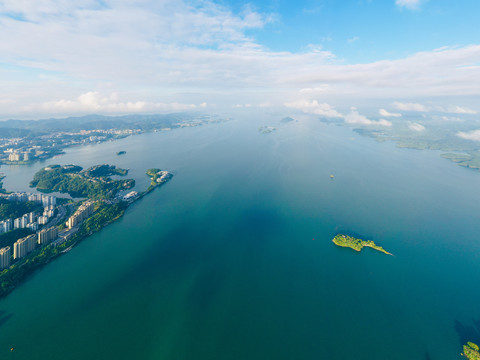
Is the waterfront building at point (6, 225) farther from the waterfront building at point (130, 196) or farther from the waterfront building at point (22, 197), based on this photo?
the waterfront building at point (130, 196)

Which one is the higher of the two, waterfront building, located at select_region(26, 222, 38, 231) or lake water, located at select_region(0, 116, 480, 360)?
waterfront building, located at select_region(26, 222, 38, 231)

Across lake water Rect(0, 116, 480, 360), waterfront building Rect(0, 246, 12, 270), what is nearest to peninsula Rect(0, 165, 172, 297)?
waterfront building Rect(0, 246, 12, 270)

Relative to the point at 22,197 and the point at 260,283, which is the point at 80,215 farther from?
the point at 260,283

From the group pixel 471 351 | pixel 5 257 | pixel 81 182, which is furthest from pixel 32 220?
pixel 471 351

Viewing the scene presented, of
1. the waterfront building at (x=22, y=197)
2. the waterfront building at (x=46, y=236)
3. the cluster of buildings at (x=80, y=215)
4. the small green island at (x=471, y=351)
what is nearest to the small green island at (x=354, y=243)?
the small green island at (x=471, y=351)

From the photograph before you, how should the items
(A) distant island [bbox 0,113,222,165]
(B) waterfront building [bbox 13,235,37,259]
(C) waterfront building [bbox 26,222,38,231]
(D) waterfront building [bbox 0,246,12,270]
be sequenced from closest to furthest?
(D) waterfront building [bbox 0,246,12,270] → (B) waterfront building [bbox 13,235,37,259] → (C) waterfront building [bbox 26,222,38,231] → (A) distant island [bbox 0,113,222,165]

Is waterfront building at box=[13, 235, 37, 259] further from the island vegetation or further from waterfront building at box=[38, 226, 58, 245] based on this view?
the island vegetation

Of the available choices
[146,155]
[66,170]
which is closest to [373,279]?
[66,170]

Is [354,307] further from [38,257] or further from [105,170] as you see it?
[105,170]
